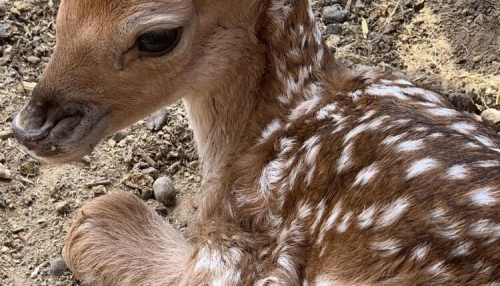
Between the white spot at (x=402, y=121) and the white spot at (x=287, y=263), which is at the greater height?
the white spot at (x=402, y=121)

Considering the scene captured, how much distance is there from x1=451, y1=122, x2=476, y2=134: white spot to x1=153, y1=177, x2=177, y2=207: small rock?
1.58 metres

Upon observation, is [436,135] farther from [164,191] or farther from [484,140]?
[164,191]

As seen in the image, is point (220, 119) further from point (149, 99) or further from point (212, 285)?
point (212, 285)

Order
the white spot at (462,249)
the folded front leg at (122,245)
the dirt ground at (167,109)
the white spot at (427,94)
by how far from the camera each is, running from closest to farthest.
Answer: the white spot at (462,249) → the white spot at (427,94) → the folded front leg at (122,245) → the dirt ground at (167,109)

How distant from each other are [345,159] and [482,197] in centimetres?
60

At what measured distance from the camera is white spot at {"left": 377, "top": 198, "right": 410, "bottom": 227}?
2.82m

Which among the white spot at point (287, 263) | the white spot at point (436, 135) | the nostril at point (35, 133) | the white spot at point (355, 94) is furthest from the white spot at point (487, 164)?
the nostril at point (35, 133)

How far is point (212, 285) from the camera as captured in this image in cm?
334

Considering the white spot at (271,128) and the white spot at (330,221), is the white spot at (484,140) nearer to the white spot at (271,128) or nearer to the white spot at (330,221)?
the white spot at (330,221)

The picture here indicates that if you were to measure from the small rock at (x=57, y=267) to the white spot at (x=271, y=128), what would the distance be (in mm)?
1191

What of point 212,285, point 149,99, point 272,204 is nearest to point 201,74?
point 149,99

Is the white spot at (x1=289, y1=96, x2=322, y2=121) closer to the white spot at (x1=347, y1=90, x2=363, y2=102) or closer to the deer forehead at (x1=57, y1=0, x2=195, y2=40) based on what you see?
the white spot at (x1=347, y1=90, x2=363, y2=102)

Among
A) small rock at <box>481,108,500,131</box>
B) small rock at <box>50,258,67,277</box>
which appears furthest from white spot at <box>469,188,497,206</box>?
small rock at <box>50,258,67,277</box>

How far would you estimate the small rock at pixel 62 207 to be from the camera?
411 cm
